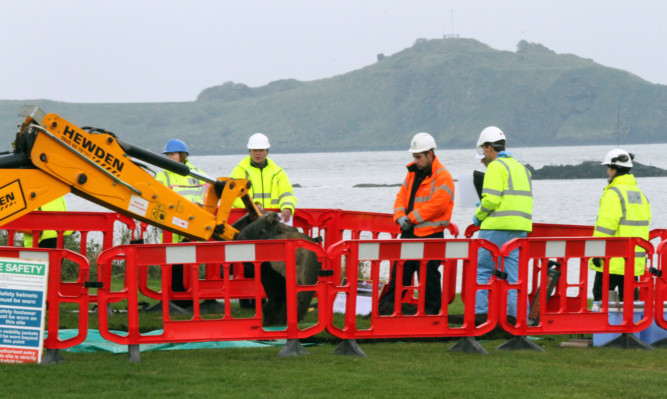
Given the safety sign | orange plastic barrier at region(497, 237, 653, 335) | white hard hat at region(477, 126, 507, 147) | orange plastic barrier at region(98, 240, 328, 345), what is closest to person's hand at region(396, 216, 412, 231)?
white hard hat at region(477, 126, 507, 147)

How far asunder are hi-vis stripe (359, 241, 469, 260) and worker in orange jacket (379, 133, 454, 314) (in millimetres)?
1741

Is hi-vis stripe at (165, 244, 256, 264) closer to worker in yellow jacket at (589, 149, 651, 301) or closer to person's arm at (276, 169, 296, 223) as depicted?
person's arm at (276, 169, 296, 223)

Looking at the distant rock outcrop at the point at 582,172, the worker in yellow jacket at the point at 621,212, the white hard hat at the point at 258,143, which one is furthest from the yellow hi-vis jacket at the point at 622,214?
the distant rock outcrop at the point at 582,172

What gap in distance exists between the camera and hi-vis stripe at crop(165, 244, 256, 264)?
351 inches

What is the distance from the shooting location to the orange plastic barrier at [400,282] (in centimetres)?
918

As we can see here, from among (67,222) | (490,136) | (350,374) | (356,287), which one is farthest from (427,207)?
(67,222)

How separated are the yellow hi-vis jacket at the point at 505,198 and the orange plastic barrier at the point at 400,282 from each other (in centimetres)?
167

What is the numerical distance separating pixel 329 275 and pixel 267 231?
185cm

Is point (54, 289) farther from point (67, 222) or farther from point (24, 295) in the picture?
point (67, 222)

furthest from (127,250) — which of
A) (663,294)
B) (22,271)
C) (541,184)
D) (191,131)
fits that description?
(191,131)

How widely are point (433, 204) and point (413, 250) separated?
6.66 ft

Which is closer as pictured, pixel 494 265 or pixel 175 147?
pixel 494 265

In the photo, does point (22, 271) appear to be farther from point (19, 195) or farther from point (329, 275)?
point (329, 275)

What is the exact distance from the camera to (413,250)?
30.7ft
